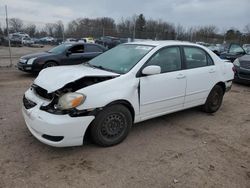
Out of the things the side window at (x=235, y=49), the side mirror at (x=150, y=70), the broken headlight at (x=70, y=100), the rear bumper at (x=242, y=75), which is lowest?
the rear bumper at (x=242, y=75)

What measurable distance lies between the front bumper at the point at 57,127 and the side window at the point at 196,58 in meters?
2.38

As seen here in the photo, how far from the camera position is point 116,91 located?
A: 11.2 feet

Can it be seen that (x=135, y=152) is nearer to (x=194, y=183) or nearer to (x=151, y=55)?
(x=194, y=183)

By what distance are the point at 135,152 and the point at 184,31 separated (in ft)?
92.3

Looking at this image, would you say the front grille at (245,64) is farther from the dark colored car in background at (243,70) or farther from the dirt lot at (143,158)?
the dirt lot at (143,158)

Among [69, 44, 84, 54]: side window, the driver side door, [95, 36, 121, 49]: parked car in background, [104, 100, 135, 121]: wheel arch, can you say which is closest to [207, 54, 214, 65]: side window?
the driver side door

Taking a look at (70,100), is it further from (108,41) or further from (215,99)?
(108,41)

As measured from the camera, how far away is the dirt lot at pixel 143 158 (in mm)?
2811

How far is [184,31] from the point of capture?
95.9 feet

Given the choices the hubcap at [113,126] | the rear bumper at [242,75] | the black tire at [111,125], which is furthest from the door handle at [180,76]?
the rear bumper at [242,75]

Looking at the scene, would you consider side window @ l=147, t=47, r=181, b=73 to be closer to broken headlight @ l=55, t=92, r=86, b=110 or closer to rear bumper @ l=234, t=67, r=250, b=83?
broken headlight @ l=55, t=92, r=86, b=110

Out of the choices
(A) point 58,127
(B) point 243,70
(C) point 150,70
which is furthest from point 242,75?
(A) point 58,127

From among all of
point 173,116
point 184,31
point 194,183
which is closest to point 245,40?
point 184,31

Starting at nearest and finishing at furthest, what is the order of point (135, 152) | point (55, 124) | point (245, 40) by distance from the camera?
point (55, 124)
point (135, 152)
point (245, 40)
